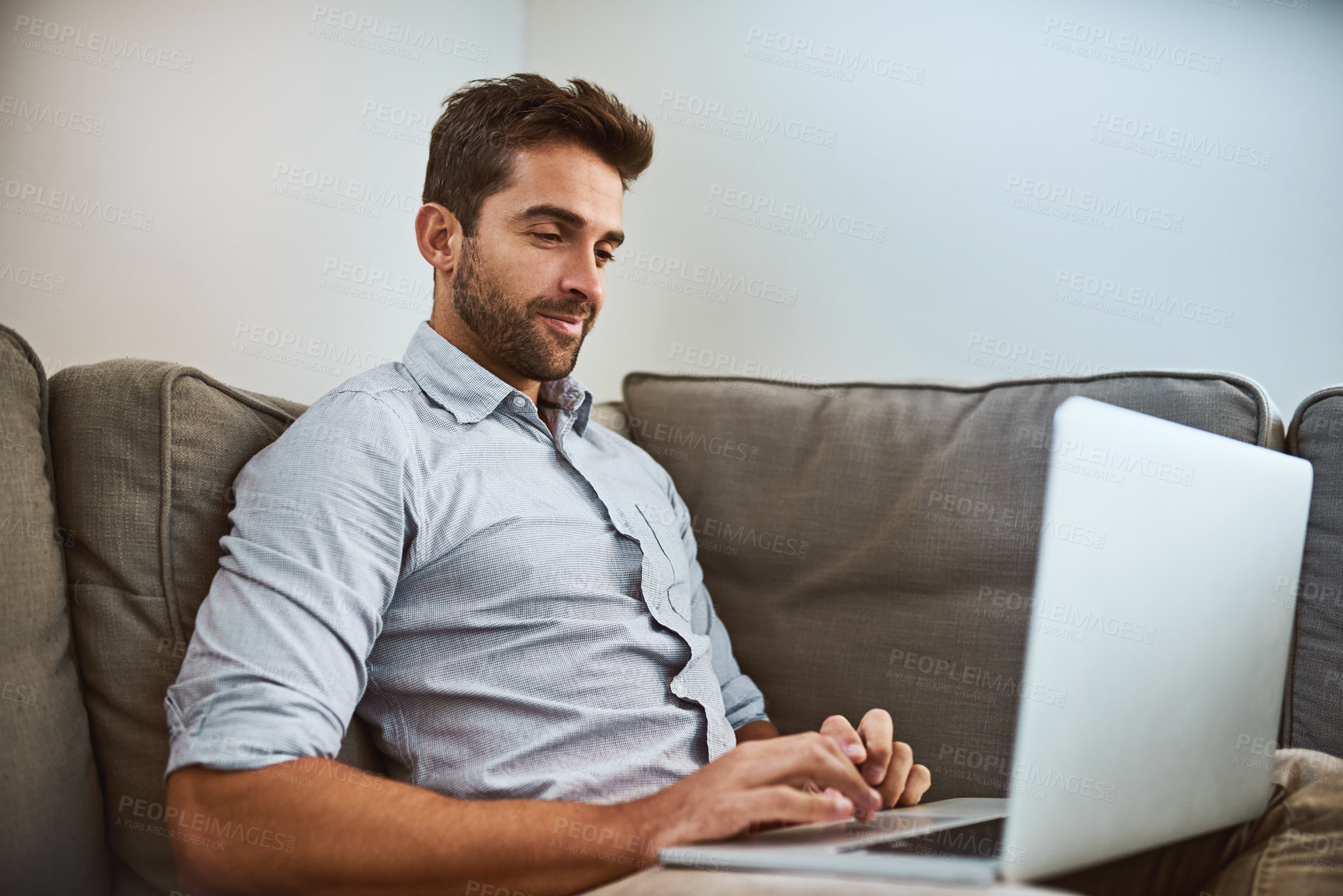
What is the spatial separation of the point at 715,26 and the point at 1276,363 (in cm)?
127

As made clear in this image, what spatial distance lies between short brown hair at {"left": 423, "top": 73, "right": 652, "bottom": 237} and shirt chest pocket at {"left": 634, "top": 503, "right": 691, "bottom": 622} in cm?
47

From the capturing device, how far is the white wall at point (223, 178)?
1.23m

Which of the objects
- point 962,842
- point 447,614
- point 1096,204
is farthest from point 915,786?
point 1096,204

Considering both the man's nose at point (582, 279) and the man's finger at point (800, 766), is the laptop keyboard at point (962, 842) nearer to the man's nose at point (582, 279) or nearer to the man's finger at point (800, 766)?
the man's finger at point (800, 766)

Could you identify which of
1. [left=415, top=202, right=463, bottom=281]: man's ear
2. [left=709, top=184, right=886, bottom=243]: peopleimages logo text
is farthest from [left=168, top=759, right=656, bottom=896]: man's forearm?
[left=709, top=184, right=886, bottom=243]: peopleimages logo text

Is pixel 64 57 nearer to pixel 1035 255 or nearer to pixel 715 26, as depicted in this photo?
pixel 715 26

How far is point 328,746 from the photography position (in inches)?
29.4

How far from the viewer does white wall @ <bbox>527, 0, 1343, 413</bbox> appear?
143 cm

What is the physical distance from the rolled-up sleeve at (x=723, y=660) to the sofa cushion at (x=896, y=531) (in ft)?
0.21

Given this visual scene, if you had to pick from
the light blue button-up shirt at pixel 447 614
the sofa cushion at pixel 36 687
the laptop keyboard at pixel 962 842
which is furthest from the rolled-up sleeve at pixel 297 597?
the laptop keyboard at pixel 962 842

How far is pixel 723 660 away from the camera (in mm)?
1201

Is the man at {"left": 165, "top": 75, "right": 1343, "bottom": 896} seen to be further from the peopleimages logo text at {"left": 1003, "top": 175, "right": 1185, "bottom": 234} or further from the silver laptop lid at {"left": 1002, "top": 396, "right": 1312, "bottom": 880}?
the peopleimages logo text at {"left": 1003, "top": 175, "right": 1185, "bottom": 234}

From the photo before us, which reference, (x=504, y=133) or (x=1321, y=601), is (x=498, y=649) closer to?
(x=504, y=133)

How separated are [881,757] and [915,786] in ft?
0.43
